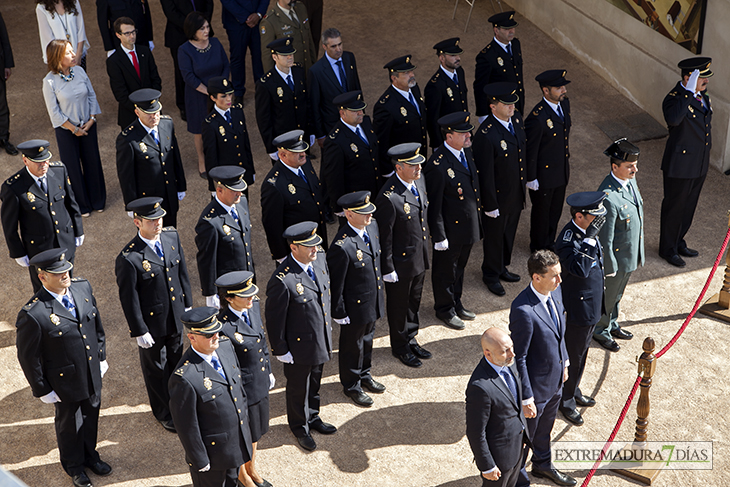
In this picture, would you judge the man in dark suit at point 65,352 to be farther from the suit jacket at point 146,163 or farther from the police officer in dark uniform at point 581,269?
the police officer in dark uniform at point 581,269

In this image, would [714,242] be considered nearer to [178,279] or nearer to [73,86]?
[178,279]

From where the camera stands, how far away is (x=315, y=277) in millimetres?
5453

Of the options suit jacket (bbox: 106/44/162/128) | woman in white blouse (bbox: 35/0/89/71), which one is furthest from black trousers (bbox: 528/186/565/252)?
woman in white blouse (bbox: 35/0/89/71)

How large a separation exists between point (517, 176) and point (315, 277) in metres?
2.41

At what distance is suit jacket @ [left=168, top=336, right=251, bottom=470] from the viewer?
4555mm

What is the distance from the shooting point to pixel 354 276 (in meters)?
5.77

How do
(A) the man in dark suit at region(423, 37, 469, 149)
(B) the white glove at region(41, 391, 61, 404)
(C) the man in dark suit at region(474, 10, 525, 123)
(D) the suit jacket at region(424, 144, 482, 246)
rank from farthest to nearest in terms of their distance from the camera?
(C) the man in dark suit at region(474, 10, 525, 123)
(A) the man in dark suit at region(423, 37, 469, 149)
(D) the suit jacket at region(424, 144, 482, 246)
(B) the white glove at region(41, 391, 61, 404)

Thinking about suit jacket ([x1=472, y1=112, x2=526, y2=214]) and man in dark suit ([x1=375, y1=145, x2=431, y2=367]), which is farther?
suit jacket ([x1=472, y1=112, x2=526, y2=214])

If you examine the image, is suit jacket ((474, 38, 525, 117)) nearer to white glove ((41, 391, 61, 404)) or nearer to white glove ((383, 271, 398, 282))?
white glove ((383, 271, 398, 282))

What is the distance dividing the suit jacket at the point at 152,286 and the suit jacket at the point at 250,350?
1.92 ft

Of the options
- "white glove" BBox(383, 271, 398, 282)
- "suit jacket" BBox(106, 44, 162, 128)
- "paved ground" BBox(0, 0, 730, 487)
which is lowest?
"paved ground" BBox(0, 0, 730, 487)

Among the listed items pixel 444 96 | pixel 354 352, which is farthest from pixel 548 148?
pixel 354 352

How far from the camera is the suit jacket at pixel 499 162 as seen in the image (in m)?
6.92

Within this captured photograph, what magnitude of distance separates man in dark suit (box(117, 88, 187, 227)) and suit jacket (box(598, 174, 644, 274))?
11.5 feet
